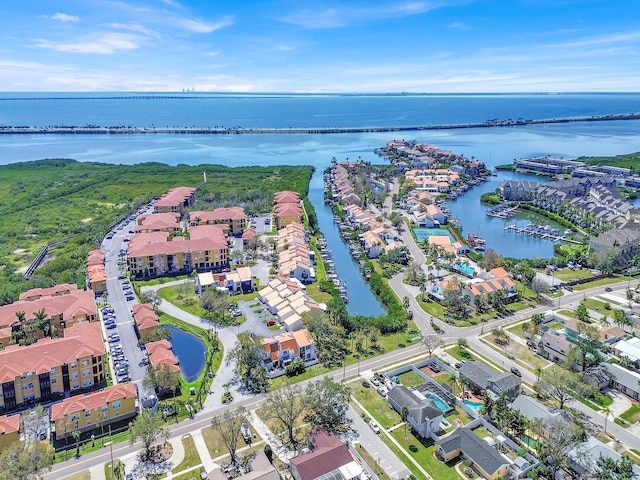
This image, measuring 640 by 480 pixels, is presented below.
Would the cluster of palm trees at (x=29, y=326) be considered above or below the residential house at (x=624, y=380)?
above

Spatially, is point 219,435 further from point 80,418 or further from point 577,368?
point 577,368

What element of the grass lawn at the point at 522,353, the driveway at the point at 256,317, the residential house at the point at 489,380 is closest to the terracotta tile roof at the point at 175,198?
the driveway at the point at 256,317

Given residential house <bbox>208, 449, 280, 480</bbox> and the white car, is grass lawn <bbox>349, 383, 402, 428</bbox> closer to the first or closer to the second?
the white car

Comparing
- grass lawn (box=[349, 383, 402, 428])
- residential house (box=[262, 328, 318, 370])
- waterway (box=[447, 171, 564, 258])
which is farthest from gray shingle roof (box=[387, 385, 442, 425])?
waterway (box=[447, 171, 564, 258])

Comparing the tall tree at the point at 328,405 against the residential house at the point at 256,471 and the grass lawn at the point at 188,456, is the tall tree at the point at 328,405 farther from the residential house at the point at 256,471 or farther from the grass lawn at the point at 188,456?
the grass lawn at the point at 188,456

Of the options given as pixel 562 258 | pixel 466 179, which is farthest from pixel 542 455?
pixel 466 179

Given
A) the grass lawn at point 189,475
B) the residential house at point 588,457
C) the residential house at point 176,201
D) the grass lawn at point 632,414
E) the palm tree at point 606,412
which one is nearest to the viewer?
the residential house at point 588,457

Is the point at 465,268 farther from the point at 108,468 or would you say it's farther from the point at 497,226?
the point at 108,468
